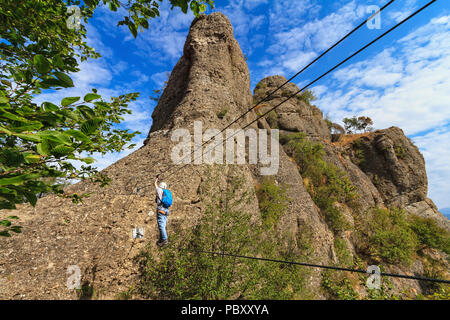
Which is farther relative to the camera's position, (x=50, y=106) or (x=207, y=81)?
(x=207, y=81)

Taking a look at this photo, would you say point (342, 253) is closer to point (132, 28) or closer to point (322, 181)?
point (322, 181)

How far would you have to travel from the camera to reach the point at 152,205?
25.2 ft

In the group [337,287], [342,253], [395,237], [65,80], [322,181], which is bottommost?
[342,253]

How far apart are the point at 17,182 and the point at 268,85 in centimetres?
3236

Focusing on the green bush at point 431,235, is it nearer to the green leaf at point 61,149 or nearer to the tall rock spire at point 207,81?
the tall rock spire at point 207,81

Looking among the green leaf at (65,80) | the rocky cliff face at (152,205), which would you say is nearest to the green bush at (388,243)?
the rocky cliff face at (152,205)

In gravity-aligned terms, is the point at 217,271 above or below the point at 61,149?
below

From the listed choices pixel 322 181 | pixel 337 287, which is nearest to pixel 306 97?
pixel 322 181

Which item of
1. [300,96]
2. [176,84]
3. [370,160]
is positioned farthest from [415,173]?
[176,84]

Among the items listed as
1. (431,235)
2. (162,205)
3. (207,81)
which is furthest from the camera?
(431,235)

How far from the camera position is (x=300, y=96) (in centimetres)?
2997

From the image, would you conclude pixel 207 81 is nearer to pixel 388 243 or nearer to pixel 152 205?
pixel 152 205

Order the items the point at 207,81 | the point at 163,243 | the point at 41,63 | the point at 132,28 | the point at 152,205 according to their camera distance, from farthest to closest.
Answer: the point at 207,81
the point at 152,205
the point at 163,243
the point at 132,28
the point at 41,63

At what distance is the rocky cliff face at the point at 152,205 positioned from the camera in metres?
5.55
